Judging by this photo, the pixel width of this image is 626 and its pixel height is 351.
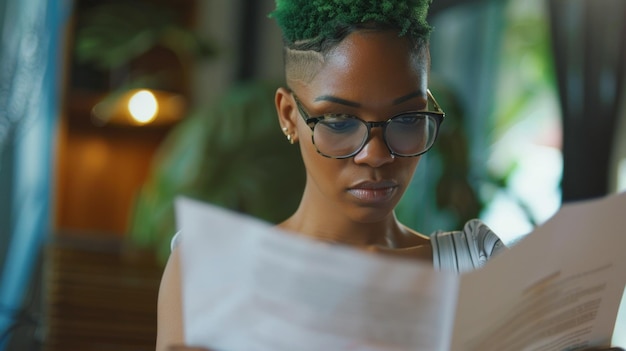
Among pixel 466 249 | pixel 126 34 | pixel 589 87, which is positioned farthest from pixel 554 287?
pixel 126 34

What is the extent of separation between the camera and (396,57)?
1.04 meters

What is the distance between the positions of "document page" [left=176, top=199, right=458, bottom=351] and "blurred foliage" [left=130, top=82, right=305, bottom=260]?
2.75m

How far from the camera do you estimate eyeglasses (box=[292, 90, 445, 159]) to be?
1.02 meters

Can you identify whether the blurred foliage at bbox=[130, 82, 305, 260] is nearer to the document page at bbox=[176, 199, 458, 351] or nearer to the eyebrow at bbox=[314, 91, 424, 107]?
the eyebrow at bbox=[314, 91, 424, 107]

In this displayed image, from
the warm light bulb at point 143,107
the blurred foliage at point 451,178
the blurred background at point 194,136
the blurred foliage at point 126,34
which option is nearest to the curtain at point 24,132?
the blurred background at point 194,136

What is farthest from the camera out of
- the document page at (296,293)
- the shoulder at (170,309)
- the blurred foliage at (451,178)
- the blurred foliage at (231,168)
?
the blurred foliage at (231,168)

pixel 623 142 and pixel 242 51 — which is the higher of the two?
pixel 242 51

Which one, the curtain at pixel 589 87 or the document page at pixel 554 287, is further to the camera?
the curtain at pixel 589 87

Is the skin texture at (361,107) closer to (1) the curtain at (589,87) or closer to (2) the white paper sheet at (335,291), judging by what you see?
(2) the white paper sheet at (335,291)

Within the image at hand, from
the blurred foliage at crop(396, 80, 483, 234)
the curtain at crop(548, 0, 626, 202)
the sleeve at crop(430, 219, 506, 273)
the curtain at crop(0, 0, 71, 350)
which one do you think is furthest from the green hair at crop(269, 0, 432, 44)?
the blurred foliage at crop(396, 80, 483, 234)

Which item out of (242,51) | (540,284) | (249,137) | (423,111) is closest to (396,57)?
(423,111)

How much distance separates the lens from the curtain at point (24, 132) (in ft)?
9.98

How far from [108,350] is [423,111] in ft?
8.18

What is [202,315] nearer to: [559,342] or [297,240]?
[297,240]
